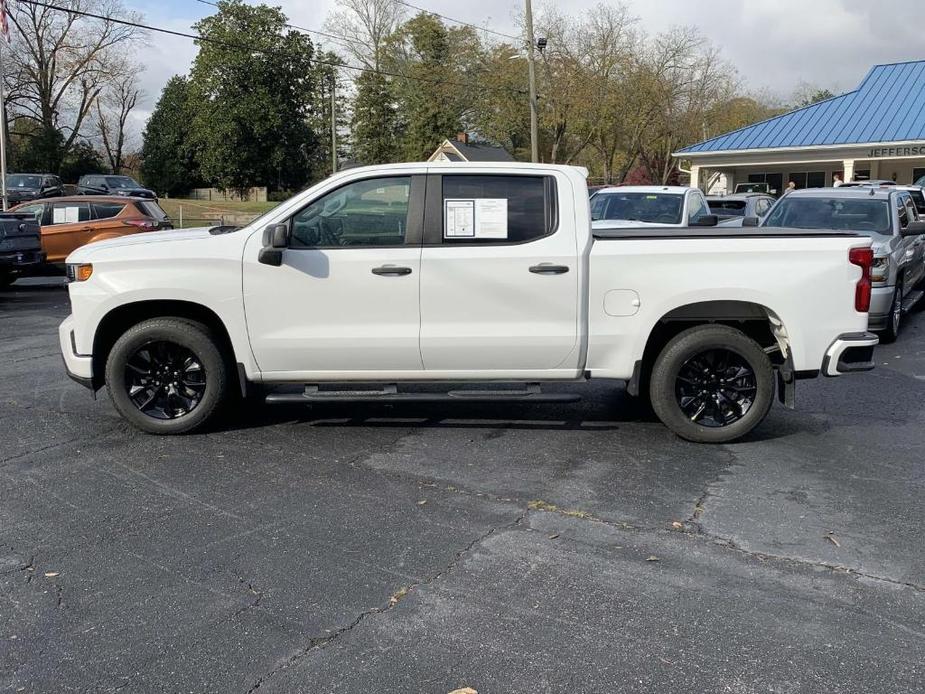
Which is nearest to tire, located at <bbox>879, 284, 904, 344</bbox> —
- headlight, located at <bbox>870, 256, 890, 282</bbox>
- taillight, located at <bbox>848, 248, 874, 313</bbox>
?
headlight, located at <bbox>870, 256, 890, 282</bbox>

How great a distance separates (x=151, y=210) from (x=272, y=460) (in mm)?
14139

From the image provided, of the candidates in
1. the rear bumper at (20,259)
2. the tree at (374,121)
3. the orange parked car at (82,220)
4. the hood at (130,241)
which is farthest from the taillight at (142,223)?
the tree at (374,121)

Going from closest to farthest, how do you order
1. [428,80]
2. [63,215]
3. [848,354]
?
[848,354] < [63,215] < [428,80]

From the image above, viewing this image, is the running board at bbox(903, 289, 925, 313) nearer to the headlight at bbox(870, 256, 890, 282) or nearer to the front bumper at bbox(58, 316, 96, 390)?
the headlight at bbox(870, 256, 890, 282)

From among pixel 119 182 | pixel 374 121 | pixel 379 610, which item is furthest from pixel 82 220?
pixel 374 121

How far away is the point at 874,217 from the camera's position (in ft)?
38.6

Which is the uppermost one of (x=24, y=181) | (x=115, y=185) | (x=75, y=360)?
(x=24, y=181)

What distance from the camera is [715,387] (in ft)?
21.1

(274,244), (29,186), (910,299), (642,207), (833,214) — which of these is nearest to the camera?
(274,244)

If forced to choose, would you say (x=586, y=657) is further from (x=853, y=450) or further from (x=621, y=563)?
(x=853, y=450)

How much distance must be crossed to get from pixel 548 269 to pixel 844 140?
3060 cm

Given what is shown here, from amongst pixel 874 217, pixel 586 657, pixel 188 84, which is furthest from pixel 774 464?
pixel 188 84

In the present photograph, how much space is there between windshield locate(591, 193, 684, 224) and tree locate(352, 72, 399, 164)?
53.3 metres

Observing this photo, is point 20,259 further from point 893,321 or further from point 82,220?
point 893,321
